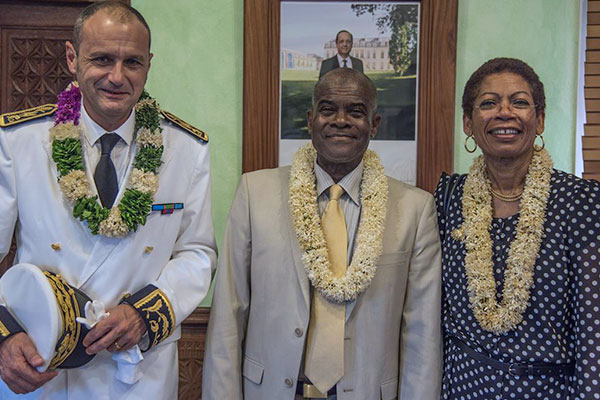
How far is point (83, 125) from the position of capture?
1.84 meters

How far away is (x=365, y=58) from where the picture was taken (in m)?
3.02

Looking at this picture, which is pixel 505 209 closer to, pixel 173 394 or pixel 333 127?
pixel 333 127

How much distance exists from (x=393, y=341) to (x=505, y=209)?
632 mm

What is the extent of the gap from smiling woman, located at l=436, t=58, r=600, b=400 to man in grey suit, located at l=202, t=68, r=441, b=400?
4.4 inches

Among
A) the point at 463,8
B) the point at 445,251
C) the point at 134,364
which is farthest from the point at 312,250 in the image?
the point at 463,8

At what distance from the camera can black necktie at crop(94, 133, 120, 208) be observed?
1801 mm

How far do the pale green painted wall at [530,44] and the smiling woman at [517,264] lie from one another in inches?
39.7

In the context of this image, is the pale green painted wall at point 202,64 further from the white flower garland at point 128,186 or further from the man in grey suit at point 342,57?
the white flower garland at point 128,186

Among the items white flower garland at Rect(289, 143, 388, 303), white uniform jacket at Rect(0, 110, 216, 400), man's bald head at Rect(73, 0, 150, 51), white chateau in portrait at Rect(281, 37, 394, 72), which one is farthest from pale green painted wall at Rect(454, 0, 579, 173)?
man's bald head at Rect(73, 0, 150, 51)

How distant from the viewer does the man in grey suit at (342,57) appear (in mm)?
3016

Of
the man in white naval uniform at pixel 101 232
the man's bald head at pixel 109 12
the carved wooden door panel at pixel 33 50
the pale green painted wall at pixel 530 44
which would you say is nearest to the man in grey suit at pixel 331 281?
the man in white naval uniform at pixel 101 232

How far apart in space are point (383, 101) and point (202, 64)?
100 centimetres

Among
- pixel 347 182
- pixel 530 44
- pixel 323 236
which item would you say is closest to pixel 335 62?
pixel 530 44

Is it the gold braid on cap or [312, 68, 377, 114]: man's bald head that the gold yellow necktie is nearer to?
[312, 68, 377, 114]: man's bald head
